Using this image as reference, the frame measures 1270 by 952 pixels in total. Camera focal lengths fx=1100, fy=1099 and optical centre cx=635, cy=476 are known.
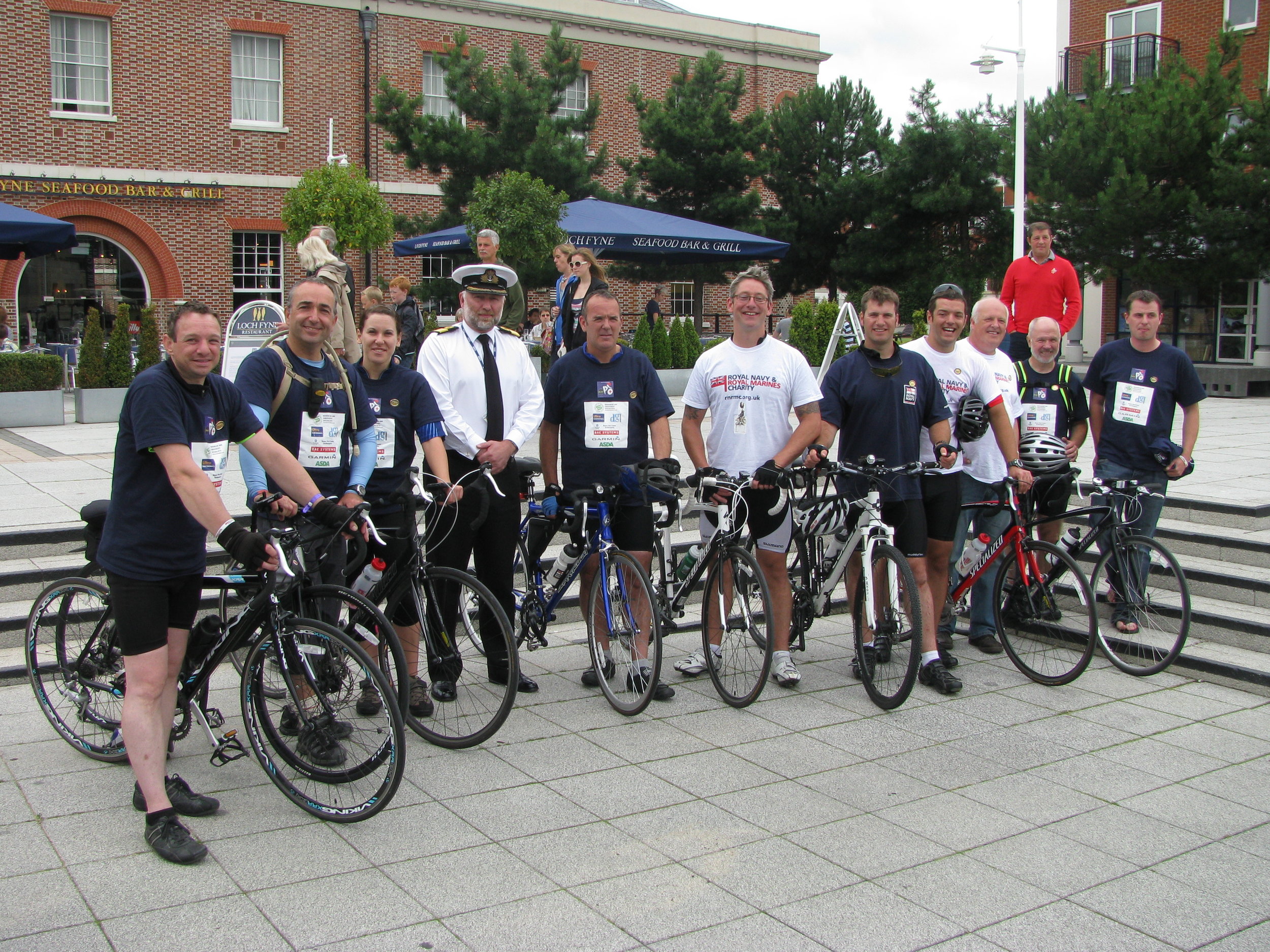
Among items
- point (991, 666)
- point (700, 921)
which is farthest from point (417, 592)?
point (991, 666)

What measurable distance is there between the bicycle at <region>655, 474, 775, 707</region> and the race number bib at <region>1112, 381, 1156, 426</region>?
266 centimetres

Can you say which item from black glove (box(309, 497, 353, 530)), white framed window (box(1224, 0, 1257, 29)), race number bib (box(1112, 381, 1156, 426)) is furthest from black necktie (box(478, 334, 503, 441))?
white framed window (box(1224, 0, 1257, 29))

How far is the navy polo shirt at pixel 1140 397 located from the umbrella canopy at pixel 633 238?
9.28 metres

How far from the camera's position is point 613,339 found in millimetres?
5578

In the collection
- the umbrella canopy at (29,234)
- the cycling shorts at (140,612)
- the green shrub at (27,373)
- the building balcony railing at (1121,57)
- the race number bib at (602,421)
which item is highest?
the building balcony railing at (1121,57)

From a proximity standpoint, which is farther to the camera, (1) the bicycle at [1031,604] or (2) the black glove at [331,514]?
(1) the bicycle at [1031,604]

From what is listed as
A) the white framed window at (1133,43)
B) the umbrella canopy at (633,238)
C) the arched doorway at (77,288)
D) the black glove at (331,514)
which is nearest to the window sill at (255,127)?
the arched doorway at (77,288)

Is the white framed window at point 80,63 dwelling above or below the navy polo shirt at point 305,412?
above

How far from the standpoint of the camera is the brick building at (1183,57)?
25266mm

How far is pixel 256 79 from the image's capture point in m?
25.0

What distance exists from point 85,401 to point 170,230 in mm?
11811

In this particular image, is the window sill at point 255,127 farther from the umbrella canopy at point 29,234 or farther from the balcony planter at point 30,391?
the umbrella canopy at point 29,234

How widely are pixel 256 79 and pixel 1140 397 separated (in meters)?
23.4

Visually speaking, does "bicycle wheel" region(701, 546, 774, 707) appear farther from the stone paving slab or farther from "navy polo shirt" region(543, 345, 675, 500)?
"navy polo shirt" region(543, 345, 675, 500)
